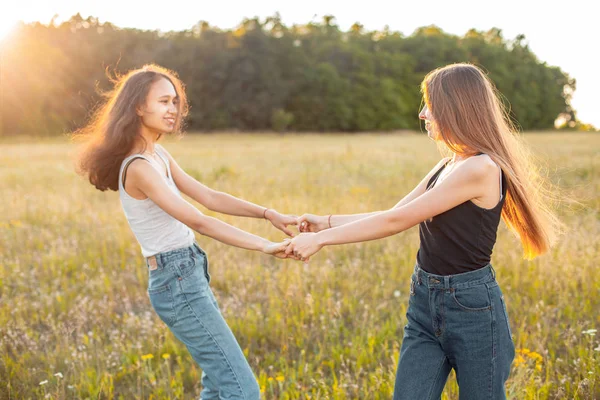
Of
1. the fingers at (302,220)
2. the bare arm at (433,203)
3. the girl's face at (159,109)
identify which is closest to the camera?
the bare arm at (433,203)

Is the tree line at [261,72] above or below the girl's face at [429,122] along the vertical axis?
above

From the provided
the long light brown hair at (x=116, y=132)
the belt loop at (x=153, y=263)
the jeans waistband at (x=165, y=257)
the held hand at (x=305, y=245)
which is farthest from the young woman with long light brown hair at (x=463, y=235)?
the long light brown hair at (x=116, y=132)

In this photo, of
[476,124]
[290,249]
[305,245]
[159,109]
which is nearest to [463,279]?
[476,124]

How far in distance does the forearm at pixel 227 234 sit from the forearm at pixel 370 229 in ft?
1.36

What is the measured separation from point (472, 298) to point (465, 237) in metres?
0.27

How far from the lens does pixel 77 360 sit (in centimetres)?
377

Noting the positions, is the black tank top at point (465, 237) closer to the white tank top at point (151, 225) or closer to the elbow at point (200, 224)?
the elbow at point (200, 224)

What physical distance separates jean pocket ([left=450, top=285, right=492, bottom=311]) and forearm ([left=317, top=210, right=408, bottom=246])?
382mm

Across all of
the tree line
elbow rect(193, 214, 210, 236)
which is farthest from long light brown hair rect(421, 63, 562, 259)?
the tree line

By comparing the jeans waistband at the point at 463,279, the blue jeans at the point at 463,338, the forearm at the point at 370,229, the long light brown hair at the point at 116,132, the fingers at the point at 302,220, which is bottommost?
the blue jeans at the point at 463,338

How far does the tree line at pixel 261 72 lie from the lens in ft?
149

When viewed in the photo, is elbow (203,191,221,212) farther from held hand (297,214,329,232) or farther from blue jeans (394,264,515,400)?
blue jeans (394,264,515,400)

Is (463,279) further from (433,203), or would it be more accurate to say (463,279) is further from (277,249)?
(277,249)

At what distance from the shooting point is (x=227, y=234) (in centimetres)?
274
